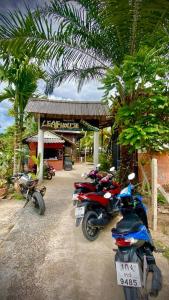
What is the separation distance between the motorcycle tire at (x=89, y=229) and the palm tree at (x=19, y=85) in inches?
247

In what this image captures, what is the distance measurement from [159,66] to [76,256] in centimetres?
378

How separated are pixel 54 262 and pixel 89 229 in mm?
1125

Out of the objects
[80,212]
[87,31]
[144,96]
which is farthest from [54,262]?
Answer: [87,31]

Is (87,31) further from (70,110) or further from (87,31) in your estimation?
(70,110)

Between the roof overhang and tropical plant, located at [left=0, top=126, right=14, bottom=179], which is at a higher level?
the roof overhang

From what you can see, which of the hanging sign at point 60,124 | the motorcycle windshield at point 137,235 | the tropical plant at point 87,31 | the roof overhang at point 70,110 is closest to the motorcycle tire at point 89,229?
the motorcycle windshield at point 137,235

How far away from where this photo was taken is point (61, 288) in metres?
3.38

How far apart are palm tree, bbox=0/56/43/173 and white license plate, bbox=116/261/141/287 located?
28.1 ft

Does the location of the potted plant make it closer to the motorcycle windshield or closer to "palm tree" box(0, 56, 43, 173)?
"palm tree" box(0, 56, 43, 173)

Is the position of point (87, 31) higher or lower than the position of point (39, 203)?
higher

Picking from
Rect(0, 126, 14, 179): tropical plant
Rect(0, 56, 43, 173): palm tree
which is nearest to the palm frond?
Rect(0, 56, 43, 173): palm tree

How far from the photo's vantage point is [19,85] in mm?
10969

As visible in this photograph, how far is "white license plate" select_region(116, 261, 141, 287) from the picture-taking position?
2.61 meters

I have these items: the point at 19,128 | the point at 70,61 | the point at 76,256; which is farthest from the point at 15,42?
the point at 19,128
